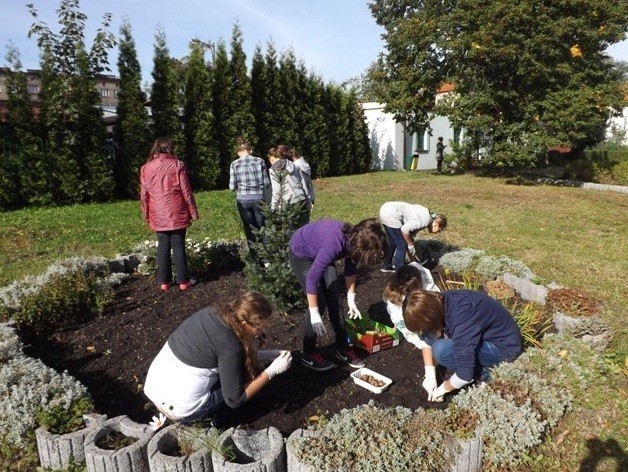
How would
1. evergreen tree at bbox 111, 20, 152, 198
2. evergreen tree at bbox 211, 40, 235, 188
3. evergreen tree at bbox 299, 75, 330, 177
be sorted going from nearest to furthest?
1. evergreen tree at bbox 111, 20, 152, 198
2. evergreen tree at bbox 211, 40, 235, 188
3. evergreen tree at bbox 299, 75, 330, 177

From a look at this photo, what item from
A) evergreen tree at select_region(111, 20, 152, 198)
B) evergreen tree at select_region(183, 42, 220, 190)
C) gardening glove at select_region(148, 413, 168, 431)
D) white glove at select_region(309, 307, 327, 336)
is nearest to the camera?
gardening glove at select_region(148, 413, 168, 431)

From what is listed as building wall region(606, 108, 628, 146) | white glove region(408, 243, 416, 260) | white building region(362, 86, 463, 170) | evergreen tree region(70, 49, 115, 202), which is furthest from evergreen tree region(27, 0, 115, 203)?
building wall region(606, 108, 628, 146)

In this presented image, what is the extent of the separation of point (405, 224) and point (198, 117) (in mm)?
9143

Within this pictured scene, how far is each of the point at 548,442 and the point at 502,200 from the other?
959 centimetres

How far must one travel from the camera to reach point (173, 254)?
5176 mm

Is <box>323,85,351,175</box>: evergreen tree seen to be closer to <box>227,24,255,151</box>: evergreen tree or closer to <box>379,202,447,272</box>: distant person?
<box>227,24,255,151</box>: evergreen tree

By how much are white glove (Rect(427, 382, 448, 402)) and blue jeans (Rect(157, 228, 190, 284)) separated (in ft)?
10.0

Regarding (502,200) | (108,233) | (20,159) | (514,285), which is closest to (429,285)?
(514,285)

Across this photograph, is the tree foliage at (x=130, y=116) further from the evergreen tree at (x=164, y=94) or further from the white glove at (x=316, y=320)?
the white glove at (x=316, y=320)

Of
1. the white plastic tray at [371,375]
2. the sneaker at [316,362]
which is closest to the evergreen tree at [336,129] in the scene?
the sneaker at [316,362]

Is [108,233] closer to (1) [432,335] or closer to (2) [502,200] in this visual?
(1) [432,335]

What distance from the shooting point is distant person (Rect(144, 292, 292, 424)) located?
262 centimetres

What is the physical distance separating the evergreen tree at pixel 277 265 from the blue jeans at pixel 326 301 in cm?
69

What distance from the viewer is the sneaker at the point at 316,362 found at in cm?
352
